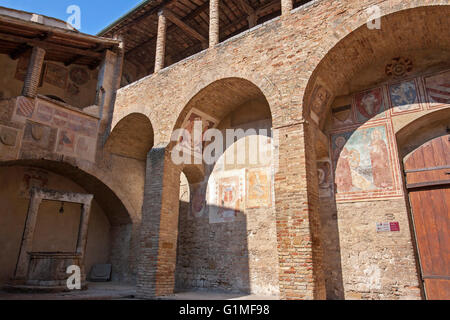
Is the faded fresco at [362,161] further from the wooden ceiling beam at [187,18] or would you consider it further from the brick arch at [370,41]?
the wooden ceiling beam at [187,18]

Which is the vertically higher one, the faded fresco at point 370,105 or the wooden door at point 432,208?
the faded fresco at point 370,105

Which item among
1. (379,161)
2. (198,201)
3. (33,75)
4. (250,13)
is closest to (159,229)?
(198,201)

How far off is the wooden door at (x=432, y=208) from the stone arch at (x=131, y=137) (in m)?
7.03

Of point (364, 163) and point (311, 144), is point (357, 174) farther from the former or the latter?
point (311, 144)

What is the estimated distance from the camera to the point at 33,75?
933cm

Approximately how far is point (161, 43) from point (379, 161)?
277 inches

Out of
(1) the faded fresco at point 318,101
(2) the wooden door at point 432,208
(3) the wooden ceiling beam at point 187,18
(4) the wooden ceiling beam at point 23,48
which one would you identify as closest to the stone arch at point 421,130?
(2) the wooden door at point 432,208

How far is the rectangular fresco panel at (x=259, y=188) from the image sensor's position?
8.27m

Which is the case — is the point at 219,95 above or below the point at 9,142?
above

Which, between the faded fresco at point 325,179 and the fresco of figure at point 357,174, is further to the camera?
the faded fresco at point 325,179

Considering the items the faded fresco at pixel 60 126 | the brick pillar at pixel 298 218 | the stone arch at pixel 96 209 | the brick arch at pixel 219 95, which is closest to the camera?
the brick pillar at pixel 298 218
